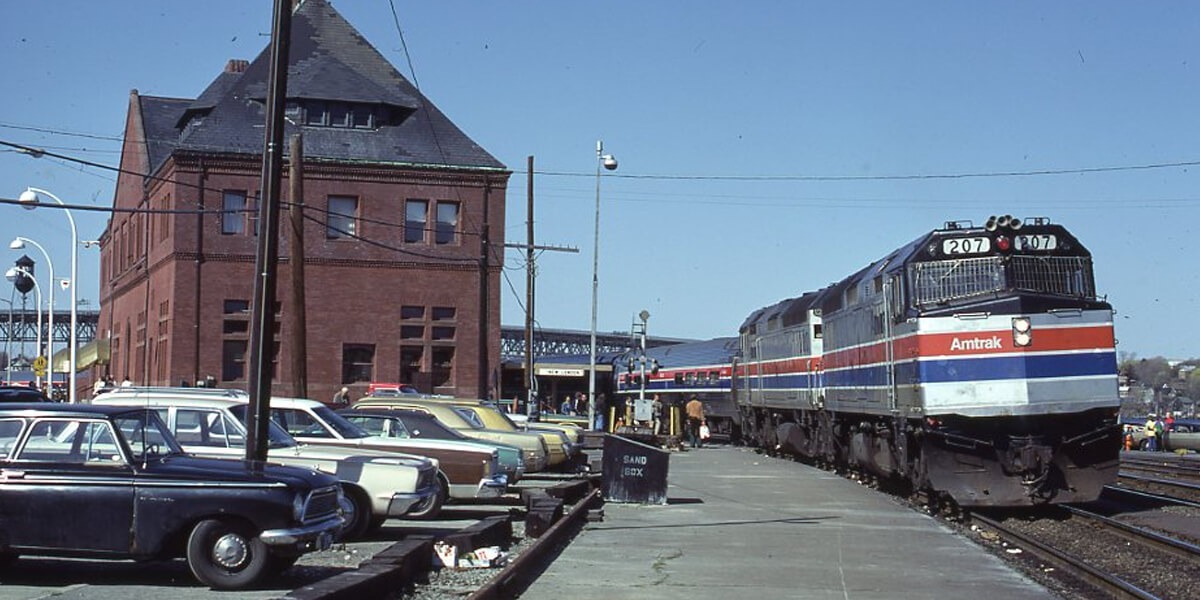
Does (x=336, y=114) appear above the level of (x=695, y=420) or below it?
above

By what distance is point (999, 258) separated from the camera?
19.5 meters

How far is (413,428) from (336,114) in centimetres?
3079

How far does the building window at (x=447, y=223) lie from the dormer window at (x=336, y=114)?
4.09 metres

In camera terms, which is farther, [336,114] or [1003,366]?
[336,114]

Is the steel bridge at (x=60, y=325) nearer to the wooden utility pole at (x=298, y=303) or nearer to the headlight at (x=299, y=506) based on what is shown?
the wooden utility pole at (x=298, y=303)

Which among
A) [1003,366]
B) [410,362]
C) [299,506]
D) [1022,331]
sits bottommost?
[299,506]

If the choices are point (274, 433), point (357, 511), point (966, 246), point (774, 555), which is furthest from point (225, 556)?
point (966, 246)

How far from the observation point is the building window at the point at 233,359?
4647 cm

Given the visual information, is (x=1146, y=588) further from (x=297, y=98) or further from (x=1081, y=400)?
(x=297, y=98)

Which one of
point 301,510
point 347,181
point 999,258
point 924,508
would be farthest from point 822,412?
point 347,181

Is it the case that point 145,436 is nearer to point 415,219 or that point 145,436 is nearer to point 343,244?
point 343,244

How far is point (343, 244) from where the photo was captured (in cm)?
4747

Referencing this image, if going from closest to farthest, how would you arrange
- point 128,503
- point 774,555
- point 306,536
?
point 128,503, point 306,536, point 774,555

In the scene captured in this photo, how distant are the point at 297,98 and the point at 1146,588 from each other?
39991mm
